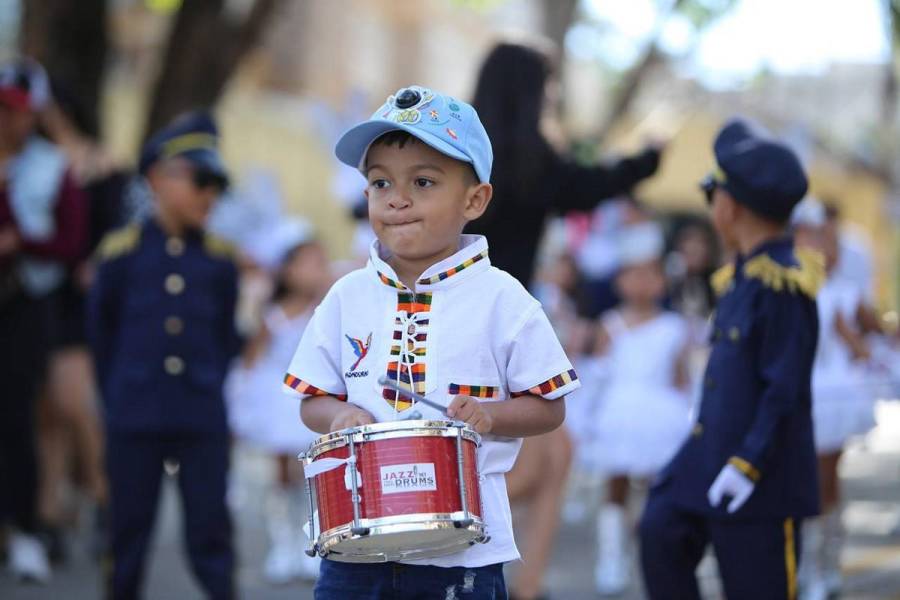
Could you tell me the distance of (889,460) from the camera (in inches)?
575

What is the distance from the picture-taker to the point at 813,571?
7.22 meters

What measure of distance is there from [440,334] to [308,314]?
228 inches

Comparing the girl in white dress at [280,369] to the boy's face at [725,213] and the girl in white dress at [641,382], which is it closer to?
the girl in white dress at [641,382]

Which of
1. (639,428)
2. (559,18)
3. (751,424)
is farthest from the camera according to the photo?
(559,18)

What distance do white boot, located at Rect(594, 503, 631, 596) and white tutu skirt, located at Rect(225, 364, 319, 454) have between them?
1830 mm

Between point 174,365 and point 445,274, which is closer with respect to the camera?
point 445,274

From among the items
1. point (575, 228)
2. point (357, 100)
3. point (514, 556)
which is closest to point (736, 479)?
point (514, 556)

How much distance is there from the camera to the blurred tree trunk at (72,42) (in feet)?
34.0

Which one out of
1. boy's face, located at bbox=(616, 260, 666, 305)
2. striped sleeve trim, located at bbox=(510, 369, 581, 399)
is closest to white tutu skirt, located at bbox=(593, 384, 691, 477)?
boy's face, located at bbox=(616, 260, 666, 305)

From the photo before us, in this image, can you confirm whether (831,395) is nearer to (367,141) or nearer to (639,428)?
(639,428)

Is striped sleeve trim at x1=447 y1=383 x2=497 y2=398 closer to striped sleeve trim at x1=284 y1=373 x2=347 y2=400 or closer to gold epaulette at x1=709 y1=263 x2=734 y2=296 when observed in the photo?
striped sleeve trim at x1=284 y1=373 x2=347 y2=400

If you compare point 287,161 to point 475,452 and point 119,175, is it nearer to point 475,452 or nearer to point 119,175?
point 119,175

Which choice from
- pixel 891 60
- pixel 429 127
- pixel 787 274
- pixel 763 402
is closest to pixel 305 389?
pixel 429 127

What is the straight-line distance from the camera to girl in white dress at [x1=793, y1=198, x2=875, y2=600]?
23.7ft
